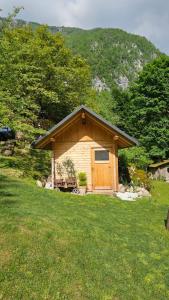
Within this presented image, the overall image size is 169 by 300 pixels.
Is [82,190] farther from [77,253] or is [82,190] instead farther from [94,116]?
[77,253]

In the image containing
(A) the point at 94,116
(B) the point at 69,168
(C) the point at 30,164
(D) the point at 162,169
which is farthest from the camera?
(D) the point at 162,169

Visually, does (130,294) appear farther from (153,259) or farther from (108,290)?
(153,259)

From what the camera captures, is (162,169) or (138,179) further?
(162,169)

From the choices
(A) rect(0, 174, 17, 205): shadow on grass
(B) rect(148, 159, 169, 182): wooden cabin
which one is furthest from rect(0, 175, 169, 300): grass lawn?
(B) rect(148, 159, 169, 182): wooden cabin

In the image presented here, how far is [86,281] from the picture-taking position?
28.6 feet

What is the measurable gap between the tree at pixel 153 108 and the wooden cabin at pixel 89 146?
21750mm

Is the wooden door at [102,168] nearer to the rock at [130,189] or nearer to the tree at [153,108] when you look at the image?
the rock at [130,189]

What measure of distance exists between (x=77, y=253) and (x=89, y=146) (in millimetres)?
13107

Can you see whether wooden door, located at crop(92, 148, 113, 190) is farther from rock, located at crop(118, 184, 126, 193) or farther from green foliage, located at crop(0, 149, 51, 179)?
green foliage, located at crop(0, 149, 51, 179)

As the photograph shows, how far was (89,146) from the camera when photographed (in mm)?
22719

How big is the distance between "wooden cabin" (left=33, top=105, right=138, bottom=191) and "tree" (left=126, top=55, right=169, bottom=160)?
21.7 m

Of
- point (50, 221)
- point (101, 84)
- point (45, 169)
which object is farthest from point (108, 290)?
point (101, 84)

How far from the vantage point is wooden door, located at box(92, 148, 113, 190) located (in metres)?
22.3

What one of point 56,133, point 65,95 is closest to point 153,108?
point 65,95
